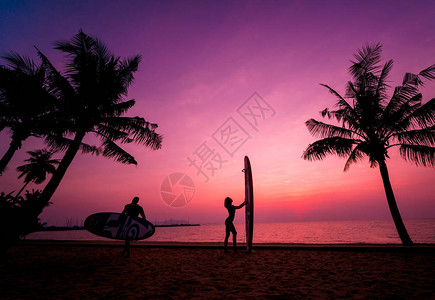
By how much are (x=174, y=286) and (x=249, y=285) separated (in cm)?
133

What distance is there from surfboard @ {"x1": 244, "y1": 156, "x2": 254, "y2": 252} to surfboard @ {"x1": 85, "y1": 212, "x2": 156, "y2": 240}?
3.39 metres

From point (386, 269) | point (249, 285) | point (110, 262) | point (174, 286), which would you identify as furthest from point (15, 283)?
point (386, 269)

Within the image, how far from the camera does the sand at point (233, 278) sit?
3.53 metres

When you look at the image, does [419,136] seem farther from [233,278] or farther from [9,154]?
[9,154]

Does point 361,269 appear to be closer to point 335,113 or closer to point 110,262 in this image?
point 110,262

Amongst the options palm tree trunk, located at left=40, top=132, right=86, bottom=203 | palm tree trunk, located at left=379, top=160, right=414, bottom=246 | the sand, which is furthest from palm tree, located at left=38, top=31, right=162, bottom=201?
palm tree trunk, located at left=379, top=160, right=414, bottom=246

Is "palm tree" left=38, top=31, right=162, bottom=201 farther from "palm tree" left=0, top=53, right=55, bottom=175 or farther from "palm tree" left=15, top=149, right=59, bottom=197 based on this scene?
"palm tree" left=15, top=149, right=59, bottom=197

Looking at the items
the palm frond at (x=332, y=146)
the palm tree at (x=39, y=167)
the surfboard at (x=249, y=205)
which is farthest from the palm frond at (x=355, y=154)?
the palm tree at (x=39, y=167)

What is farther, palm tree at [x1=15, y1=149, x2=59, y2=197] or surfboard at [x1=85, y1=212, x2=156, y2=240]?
palm tree at [x1=15, y1=149, x2=59, y2=197]

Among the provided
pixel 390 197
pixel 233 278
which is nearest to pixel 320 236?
pixel 390 197

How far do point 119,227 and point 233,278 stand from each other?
495 cm

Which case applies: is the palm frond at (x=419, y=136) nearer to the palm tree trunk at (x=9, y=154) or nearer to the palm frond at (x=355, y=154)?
the palm frond at (x=355, y=154)

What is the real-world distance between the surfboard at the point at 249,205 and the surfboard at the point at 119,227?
3.39 meters

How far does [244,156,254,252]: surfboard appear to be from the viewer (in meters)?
Answer: 7.89
